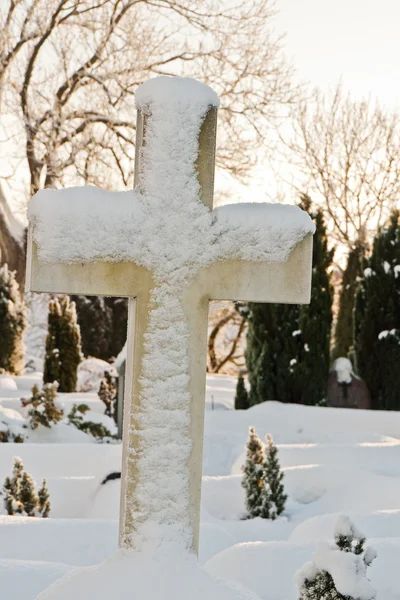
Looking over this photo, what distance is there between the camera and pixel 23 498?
16.8 feet

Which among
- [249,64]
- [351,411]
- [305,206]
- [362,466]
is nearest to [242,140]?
[249,64]

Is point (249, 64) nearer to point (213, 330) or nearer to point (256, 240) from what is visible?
point (213, 330)

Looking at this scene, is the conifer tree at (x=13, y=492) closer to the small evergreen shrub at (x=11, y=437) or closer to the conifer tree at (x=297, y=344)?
the small evergreen shrub at (x=11, y=437)

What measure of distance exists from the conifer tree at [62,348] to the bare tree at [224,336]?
22.3 feet

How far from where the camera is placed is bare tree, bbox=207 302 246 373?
22922mm

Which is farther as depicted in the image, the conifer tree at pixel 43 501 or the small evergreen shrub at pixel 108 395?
the small evergreen shrub at pixel 108 395

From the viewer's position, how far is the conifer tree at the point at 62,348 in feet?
46.9

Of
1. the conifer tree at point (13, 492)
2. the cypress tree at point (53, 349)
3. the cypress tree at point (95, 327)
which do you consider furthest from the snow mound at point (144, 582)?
the cypress tree at point (95, 327)

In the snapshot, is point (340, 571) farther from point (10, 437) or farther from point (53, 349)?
point (53, 349)

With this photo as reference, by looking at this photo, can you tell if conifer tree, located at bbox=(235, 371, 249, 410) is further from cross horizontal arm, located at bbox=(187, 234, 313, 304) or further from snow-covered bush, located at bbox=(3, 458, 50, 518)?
cross horizontal arm, located at bbox=(187, 234, 313, 304)

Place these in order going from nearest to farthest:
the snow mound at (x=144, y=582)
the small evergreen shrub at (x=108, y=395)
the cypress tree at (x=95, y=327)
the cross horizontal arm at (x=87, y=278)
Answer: the snow mound at (x=144, y=582), the cross horizontal arm at (x=87, y=278), the small evergreen shrub at (x=108, y=395), the cypress tree at (x=95, y=327)

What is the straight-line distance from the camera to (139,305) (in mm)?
2373

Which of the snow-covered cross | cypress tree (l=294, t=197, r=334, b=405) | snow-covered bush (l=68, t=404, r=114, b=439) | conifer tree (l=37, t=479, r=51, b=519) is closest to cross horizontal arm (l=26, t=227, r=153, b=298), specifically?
the snow-covered cross

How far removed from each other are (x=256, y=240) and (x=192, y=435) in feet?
2.19
